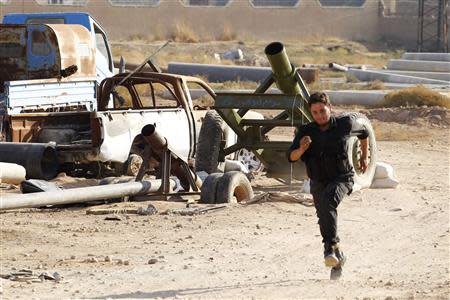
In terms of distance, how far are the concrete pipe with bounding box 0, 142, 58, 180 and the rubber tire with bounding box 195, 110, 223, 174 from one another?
6.25ft

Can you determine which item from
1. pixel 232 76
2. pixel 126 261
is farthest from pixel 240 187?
pixel 232 76

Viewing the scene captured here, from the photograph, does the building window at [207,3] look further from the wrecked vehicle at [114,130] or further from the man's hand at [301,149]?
the man's hand at [301,149]

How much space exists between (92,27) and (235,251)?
40.1 ft

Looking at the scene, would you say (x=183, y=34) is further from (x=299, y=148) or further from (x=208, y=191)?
(x=299, y=148)

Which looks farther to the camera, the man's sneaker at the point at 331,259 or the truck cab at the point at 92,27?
the truck cab at the point at 92,27

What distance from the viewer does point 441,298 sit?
30.3 ft

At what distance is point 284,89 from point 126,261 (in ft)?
19.4

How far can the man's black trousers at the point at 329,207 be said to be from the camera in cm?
989

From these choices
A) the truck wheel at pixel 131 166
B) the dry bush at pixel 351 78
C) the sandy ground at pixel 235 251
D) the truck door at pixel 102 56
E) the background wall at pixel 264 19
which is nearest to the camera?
the sandy ground at pixel 235 251

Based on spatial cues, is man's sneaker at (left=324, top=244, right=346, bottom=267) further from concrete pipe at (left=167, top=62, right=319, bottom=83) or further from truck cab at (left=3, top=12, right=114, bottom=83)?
concrete pipe at (left=167, top=62, right=319, bottom=83)

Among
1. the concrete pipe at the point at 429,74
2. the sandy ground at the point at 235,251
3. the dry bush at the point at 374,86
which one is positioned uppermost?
the sandy ground at the point at 235,251

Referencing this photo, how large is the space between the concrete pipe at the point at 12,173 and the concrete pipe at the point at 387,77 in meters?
22.6

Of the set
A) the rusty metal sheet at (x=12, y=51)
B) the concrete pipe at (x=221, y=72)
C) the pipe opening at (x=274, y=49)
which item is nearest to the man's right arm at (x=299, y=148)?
the pipe opening at (x=274, y=49)

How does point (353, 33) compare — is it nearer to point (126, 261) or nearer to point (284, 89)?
point (284, 89)
